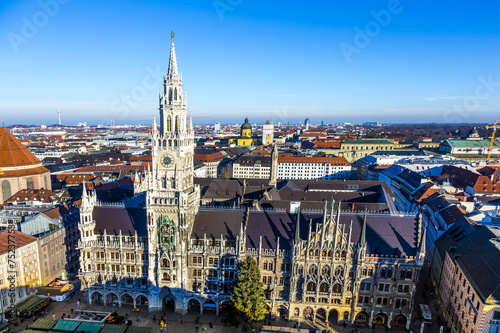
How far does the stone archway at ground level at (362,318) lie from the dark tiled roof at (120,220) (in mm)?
45460

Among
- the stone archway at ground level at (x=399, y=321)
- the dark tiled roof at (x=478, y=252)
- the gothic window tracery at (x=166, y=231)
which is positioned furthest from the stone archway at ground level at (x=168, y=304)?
the dark tiled roof at (x=478, y=252)

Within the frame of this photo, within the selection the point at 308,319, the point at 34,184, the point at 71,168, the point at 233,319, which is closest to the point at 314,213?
the point at 308,319

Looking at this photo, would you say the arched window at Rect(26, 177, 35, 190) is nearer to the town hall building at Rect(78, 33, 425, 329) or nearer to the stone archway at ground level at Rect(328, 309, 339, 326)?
the town hall building at Rect(78, 33, 425, 329)

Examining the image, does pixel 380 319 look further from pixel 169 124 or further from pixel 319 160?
pixel 319 160

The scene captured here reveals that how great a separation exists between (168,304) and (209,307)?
9100 mm

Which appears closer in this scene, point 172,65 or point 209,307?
point 172,65

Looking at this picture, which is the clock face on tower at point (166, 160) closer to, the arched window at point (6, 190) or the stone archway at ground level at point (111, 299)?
the stone archway at ground level at point (111, 299)

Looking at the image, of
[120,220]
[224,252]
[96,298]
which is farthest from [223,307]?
[120,220]

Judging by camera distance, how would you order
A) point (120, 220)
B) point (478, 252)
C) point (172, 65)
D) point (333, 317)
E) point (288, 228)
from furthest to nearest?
point (120, 220) < point (288, 228) < point (333, 317) < point (172, 65) < point (478, 252)

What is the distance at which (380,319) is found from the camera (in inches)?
2403

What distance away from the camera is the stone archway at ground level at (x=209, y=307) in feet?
210

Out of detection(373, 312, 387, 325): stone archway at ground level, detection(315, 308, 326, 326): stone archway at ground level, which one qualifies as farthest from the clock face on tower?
detection(373, 312, 387, 325): stone archway at ground level

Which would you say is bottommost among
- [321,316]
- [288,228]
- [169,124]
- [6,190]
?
[321,316]

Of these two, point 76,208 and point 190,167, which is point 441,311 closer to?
point 190,167
